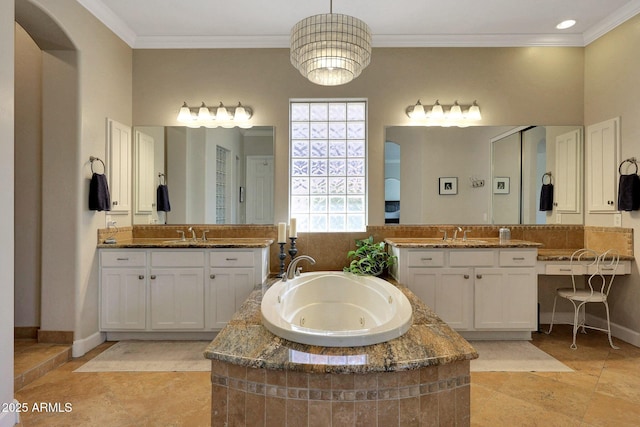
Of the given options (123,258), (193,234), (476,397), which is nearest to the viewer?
(476,397)

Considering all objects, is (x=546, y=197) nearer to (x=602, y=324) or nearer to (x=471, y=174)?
(x=471, y=174)

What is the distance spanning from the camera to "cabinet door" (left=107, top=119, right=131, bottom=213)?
10.5 feet

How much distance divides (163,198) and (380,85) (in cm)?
248

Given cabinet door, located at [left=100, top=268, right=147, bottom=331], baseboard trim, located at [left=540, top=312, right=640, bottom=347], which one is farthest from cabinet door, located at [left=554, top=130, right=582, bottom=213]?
cabinet door, located at [left=100, top=268, right=147, bottom=331]

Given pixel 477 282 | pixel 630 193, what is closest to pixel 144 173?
pixel 477 282

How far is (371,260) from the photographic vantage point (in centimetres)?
319

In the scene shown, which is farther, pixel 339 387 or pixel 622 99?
pixel 622 99

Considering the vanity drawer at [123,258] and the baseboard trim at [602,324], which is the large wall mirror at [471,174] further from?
the vanity drawer at [123,258]

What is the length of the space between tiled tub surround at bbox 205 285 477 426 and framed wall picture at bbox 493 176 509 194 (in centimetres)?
246

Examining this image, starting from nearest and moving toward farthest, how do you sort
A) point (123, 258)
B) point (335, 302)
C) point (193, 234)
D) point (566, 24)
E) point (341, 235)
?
point (335, 302)
point (123, 258)
point (566, 24)
point (193, 234)
point (341, 235)

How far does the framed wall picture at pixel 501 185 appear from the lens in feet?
11.7

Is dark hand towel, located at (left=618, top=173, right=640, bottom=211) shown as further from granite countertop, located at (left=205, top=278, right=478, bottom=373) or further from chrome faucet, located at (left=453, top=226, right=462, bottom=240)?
granite countertop, located at (left=205, top=278, right=478, bottom=373)

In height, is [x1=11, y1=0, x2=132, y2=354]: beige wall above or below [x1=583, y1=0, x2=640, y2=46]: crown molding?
below
